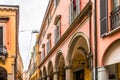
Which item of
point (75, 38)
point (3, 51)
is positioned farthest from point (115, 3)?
point (3, 51)

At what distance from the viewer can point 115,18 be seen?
12.6 meters

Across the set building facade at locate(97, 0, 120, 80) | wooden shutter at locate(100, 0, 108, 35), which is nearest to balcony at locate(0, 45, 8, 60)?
building facade at locate(97, 0, 120, 80)

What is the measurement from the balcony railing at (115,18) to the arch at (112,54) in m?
0.57

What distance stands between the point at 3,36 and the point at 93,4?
17.8 meters

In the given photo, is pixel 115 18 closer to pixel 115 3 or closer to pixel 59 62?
pixel 115 3

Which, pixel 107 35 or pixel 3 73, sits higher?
pixel 107 35

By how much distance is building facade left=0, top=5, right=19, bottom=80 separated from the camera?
31.2 metres

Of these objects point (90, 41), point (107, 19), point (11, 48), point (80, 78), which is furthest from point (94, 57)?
point (11, 48)

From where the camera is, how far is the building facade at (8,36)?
3125 cm

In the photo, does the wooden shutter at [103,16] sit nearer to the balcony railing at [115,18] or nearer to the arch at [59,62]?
the balcony railing at [115,18]

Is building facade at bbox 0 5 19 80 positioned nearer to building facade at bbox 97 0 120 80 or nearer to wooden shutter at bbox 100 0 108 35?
building facade at bbox 97 0 120 80

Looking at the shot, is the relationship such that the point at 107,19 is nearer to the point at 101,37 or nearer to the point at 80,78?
the point at 101,37

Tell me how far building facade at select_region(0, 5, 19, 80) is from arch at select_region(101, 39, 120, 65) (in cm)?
1864

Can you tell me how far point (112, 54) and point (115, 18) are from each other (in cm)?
Result: 122
